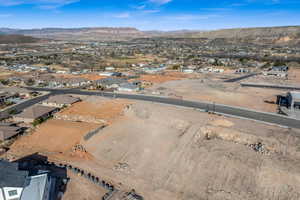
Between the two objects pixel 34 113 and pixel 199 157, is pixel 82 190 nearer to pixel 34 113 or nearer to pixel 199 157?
pixel 199 157

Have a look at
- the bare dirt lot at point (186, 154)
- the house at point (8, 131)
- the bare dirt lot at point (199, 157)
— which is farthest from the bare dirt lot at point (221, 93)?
the house at point (8, 131)

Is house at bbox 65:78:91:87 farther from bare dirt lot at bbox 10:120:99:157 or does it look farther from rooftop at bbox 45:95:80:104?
bare dirt lot at bbox 10:120:99:157

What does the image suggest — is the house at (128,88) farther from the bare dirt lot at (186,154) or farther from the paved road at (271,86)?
the paved road at (271,86)

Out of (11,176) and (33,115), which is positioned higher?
(11,176)

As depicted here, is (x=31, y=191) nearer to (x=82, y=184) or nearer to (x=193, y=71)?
(x=82, y=184)

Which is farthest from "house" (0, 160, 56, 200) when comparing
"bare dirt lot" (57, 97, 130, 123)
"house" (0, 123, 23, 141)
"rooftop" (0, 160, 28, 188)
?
"bare dirt lot" (57, 97, 130, 123)

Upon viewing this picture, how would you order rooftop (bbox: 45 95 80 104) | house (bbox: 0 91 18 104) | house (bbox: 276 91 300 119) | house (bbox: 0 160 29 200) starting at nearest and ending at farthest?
house (bbox: 0 160 29 200), house (bbox: 276 91 300 119), rooftop (bbox: 45 95 80 104), house (bbox: 0 91 18 104)

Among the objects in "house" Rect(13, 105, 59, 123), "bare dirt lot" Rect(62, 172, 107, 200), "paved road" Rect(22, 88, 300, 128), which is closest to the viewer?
"bare dirt lot" Rect(62, 172, 107, 200)

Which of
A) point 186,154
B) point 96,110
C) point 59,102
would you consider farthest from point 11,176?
point 59,102

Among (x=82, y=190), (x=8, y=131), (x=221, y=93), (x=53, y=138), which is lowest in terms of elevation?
(x=82, y=190)
